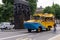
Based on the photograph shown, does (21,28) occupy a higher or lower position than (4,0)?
lower

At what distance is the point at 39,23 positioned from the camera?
35781 mm

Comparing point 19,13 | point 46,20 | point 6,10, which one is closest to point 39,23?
point 46,20

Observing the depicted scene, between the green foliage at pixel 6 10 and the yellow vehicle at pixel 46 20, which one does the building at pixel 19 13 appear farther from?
the green foliage at pixel 6 10

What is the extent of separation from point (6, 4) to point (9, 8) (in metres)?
A: 1.92

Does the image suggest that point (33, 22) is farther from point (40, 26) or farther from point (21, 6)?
point (21, 6)

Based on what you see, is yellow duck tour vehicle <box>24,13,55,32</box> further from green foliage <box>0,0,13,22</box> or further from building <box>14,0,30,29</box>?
green foliage <box>0,0,13,22</box>

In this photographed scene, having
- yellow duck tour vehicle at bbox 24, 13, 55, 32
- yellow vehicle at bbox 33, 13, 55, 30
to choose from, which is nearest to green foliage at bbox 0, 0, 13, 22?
yellow vehicle at bbox 33, 13, 55, 30

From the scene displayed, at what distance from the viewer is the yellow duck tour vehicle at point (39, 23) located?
116 feet

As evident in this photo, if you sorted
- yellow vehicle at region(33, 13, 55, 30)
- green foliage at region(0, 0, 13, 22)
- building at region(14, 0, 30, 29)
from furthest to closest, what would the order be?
1. green foliage at region(0, 0, 13, 22)
2. building at region(14, 0, 30, 29)
3. yellow vehicle at region(33, 13, 55, 30)

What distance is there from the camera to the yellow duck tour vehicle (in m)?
35.2

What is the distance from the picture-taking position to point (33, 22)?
35.2 m

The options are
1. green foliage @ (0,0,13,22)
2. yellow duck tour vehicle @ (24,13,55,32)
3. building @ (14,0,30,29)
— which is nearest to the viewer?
yellow duck tour vehicle @ (24,13,55,32)

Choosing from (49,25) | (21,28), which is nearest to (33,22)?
(49,25)

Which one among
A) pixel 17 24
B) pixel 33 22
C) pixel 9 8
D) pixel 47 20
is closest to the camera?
pixel 33 22
